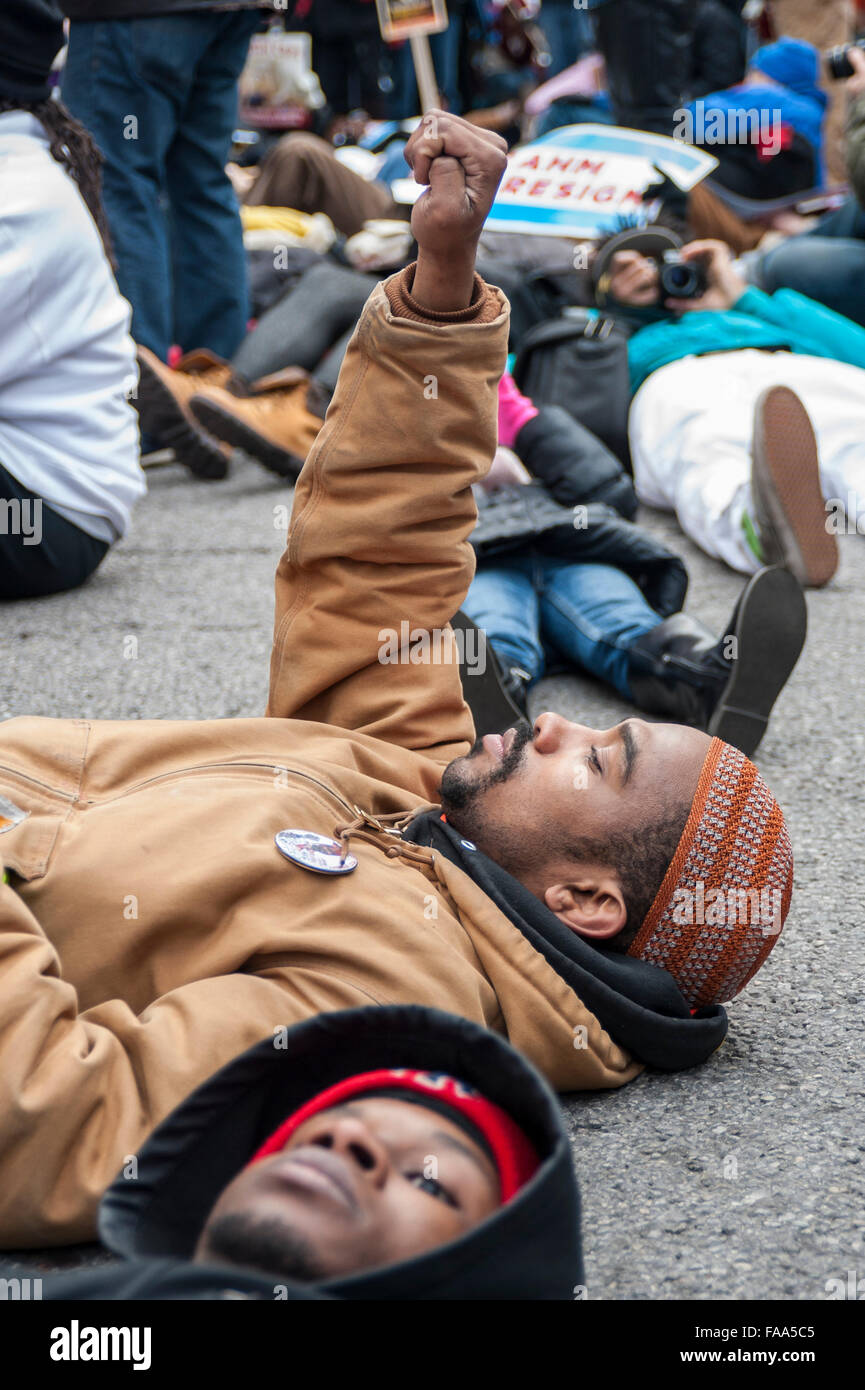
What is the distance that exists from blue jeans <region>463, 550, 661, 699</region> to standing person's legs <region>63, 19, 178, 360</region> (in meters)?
1.83

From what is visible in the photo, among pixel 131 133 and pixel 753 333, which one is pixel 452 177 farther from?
pixel 753 333

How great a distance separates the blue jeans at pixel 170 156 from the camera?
413cm

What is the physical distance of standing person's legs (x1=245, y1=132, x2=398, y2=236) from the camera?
262 inches

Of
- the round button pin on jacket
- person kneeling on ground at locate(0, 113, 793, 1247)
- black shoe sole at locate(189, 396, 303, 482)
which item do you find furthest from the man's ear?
black shoe sole at locate(189, 396, 303, 482)

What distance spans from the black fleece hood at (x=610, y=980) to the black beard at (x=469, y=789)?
3 centimetres

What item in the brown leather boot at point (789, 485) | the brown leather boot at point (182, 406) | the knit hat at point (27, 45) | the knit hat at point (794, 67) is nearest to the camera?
the knit hat at point (27, 45)

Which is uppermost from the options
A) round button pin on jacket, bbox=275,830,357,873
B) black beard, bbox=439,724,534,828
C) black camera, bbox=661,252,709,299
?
round button pin on jacket, bbox=275,830,357,873

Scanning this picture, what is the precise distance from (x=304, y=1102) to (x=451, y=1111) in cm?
17

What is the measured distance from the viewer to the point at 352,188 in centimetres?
676

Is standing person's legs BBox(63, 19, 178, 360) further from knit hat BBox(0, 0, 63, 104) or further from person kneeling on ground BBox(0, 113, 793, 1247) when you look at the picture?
person kneeling on ground BBox(0, 113, 793, 1247)

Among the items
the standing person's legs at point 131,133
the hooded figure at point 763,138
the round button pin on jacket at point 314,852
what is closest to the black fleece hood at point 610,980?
the round button pin on jacket at point 314,852

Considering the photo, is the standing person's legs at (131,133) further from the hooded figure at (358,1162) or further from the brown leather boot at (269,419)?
the hooded figure at (358,1162)

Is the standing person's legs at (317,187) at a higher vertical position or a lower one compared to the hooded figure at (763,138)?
lower

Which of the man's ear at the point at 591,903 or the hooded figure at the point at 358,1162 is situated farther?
the man's ear at the point at 591,903
